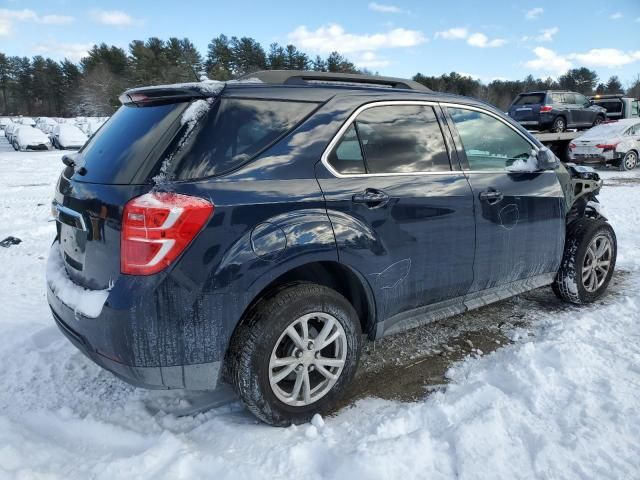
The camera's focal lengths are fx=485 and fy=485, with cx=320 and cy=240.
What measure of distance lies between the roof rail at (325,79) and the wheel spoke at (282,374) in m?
1.54

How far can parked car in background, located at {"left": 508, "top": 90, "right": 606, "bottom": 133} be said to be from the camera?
1731 centimetres

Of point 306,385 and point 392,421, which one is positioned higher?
point 306,385

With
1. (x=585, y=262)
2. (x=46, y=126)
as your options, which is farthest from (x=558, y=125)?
(x=46, y=126)

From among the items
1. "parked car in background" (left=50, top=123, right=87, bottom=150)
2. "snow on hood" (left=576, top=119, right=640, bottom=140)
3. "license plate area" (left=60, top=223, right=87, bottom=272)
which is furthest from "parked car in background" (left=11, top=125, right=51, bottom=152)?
"license plate area" (left=60, top=223, right=87, bottom=272)

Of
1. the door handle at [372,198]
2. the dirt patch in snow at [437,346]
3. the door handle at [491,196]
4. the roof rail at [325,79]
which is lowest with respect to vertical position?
the dirt patch in snow at [437,346]

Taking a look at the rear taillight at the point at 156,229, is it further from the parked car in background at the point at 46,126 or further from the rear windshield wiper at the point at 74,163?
the parked car in background at the point at 46,126

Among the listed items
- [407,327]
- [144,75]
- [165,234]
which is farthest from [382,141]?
[144,75]

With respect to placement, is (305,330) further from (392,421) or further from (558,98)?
(558,98)

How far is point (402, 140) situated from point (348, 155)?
0.49 m

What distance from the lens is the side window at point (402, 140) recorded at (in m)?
2.85

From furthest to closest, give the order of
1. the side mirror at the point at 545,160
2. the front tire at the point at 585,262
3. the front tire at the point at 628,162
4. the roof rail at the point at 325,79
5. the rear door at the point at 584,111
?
the rear door at the point at 584,111 → the front tire at the point at 628,162 → the front tire at the point at 585,262 → the side mirror at the point at 545,160 → the roof rail at the point at 325,79

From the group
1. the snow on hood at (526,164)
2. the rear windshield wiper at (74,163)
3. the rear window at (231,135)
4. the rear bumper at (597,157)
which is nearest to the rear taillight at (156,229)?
the rear window at (231,135)

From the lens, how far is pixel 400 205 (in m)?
2.84

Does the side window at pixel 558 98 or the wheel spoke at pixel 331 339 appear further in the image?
the side window at pixel 558 98
